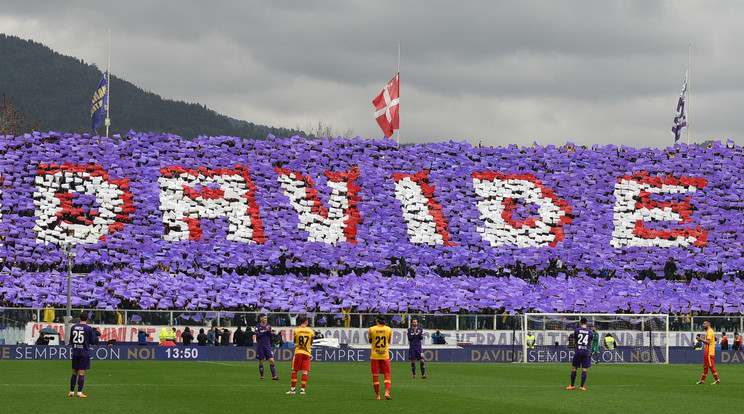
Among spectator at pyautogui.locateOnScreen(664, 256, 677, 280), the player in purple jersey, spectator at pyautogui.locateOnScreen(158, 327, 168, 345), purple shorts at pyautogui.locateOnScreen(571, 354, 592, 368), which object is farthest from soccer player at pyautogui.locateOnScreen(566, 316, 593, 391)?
spectator at pyautogui.locateOnScreen(664, 256, 677, 280)

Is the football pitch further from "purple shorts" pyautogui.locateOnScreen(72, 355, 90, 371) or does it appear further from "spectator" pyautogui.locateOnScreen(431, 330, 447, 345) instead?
"spectator" pyautogui.locateOnScreen(431, 330, 447, 345)

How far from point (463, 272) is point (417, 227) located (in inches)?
170

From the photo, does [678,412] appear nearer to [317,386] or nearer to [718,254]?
[317,386]

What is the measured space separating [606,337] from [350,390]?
2690 centimetres

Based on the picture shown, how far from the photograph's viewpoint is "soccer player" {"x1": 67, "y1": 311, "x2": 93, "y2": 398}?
83.5ft

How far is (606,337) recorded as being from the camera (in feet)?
174

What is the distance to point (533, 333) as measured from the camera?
52.1 metres

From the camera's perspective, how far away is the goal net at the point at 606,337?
50312 millimetres

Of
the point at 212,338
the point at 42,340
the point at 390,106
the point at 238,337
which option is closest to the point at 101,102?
the point at 390,106

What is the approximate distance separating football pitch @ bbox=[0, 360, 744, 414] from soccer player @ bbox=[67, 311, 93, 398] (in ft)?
1.49

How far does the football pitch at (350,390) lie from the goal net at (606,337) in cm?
671

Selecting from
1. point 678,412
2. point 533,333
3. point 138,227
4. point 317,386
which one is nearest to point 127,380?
point 317,386

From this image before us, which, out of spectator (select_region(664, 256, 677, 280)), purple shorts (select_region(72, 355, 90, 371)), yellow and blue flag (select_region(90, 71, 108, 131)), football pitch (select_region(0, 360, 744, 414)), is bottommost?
football pitch (select_region(0, 360, 744, 414))

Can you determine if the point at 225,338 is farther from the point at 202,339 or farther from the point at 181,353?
the point at 181,353
